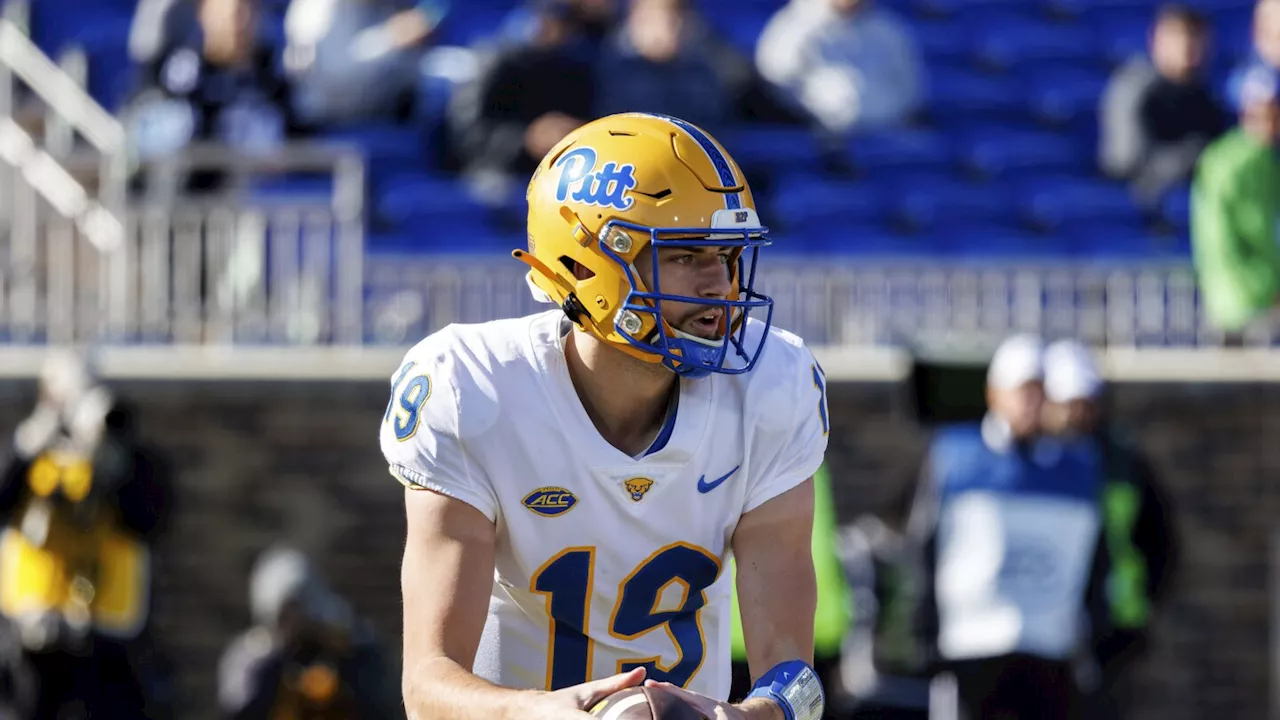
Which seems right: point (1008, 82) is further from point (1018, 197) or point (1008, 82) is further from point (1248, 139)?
point (1248, 139)

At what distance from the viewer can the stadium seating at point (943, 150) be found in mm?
10953

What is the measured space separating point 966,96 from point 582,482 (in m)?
8.77

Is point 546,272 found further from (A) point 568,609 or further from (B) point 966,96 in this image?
(B) point 966,96

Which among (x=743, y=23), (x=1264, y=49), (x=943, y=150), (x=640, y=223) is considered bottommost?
(x=943, y=150)

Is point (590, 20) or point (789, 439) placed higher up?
point (590, 20)

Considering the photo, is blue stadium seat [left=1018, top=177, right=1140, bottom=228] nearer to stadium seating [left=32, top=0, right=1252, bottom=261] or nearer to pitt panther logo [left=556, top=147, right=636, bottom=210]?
stadium seating [left=32, top=0, right=1252, bottom=261]

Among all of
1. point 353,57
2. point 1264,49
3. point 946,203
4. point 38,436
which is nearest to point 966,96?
point 946,203

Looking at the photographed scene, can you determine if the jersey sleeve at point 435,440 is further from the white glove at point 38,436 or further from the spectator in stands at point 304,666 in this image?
the white glove at point 38,436

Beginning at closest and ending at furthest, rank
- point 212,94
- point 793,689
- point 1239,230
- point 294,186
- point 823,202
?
point 793,689 → point 1239,230 → point 212,94 → point 294,186 → point 823,202

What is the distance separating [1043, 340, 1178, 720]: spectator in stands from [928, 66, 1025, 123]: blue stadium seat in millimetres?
4113

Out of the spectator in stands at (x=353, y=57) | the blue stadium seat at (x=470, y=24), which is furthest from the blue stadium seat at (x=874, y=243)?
the blue stadium seat at (x=470, y=24)

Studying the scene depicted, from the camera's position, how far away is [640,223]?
3.68 m

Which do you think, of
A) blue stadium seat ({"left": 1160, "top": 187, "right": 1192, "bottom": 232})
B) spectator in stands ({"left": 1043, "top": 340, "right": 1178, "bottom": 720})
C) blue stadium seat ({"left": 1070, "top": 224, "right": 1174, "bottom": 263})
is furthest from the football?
blue stadium seat ({"left": 1160, "top": 187, "right": 1192, "bottom": 232})

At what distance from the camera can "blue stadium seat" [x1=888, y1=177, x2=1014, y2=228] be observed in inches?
443
